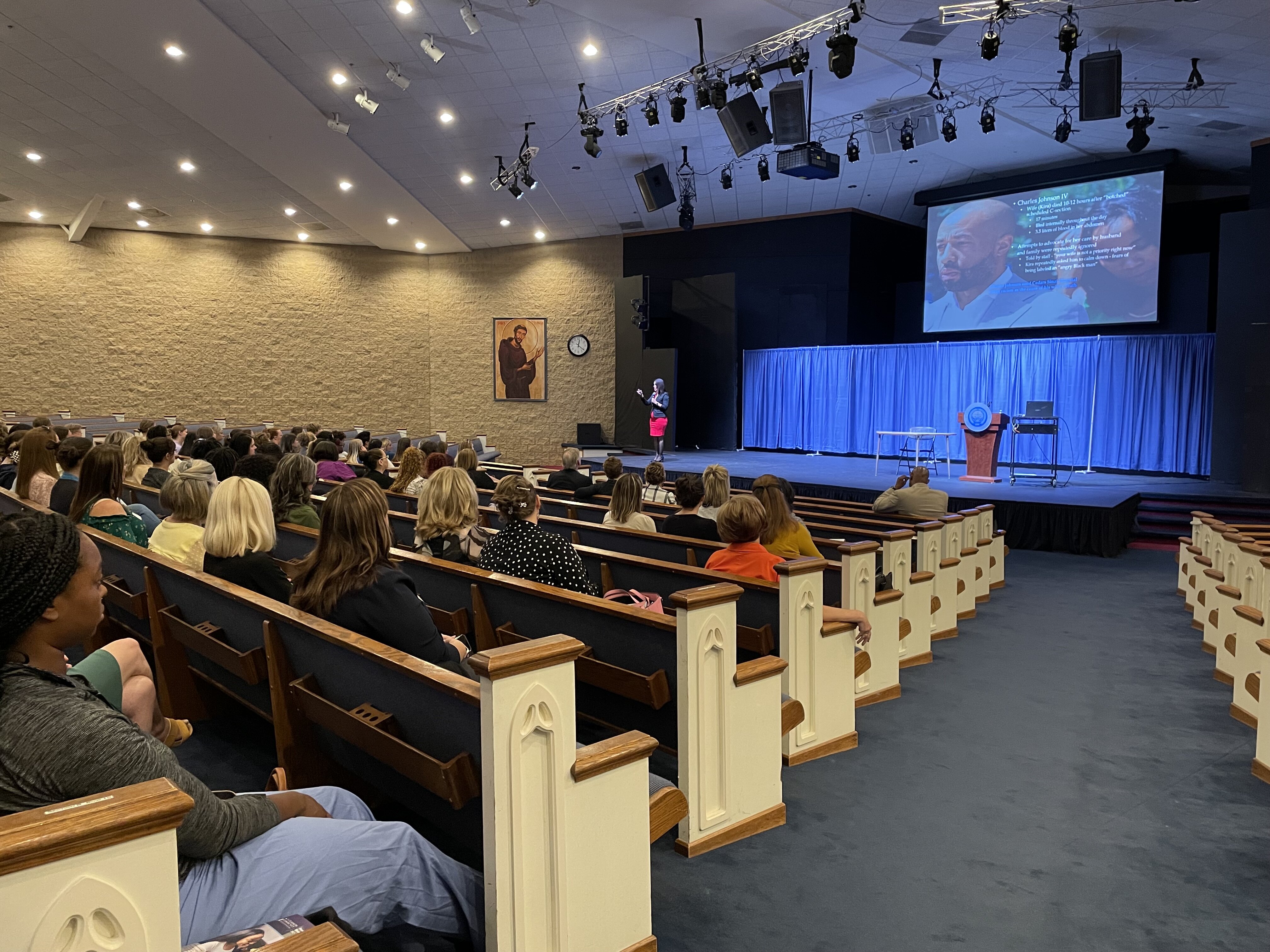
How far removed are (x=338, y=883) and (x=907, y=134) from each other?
399 inches

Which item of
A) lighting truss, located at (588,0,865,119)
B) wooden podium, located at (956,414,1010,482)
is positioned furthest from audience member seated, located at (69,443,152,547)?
wooden podium, located at (956,414,1010,482)

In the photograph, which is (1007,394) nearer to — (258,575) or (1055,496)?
(1055,496)

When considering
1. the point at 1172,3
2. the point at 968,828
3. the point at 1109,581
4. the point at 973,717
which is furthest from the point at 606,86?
the point at 968,828

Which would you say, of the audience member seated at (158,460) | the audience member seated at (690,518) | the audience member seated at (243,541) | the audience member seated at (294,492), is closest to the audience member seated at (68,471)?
the audience member seated at (158,460)

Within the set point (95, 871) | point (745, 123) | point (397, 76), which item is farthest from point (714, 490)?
point (397, 76)

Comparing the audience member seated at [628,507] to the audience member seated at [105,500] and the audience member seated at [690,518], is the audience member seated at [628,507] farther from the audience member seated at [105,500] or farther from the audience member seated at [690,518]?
the audience member seated at [105,500]

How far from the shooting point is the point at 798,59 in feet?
23.9

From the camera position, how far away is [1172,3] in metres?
7.12

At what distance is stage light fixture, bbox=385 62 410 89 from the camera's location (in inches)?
340

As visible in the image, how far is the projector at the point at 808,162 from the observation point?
30.6ft

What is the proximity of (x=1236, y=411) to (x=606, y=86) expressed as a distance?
8064 millimetres

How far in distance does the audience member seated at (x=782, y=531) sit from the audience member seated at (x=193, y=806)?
245 centimetres

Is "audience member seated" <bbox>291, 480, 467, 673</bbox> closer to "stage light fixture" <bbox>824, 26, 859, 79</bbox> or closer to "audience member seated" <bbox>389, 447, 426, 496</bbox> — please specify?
"audience member seated" <bbox>389, 447, 426, 496</bbox>

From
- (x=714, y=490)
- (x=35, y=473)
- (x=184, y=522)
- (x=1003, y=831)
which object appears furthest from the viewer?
(x=35, y=473)
